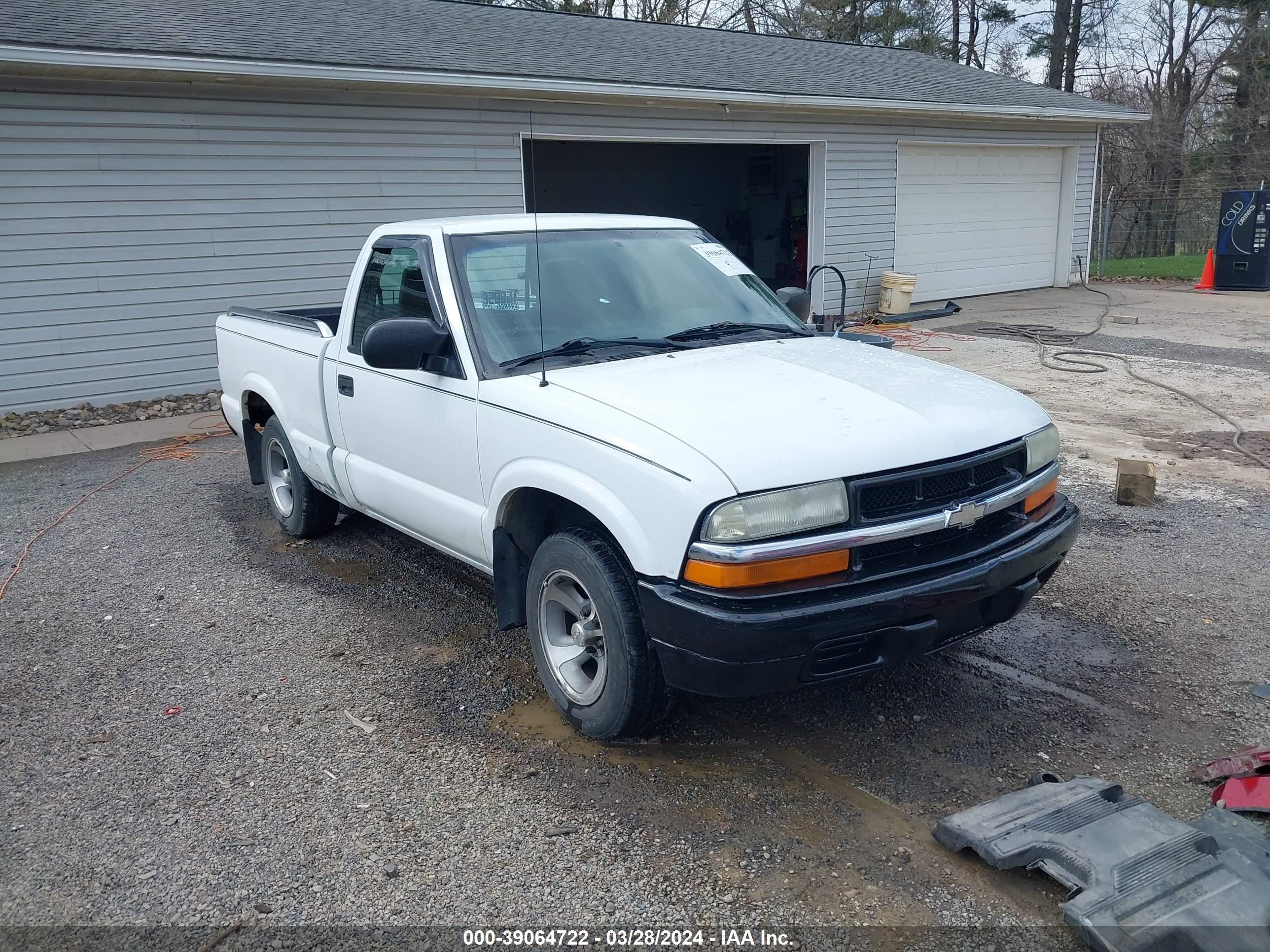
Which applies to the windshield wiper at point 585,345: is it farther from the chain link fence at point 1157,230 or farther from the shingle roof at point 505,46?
the chain link fence at point 1157,230

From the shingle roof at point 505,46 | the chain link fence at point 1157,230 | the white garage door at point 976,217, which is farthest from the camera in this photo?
the chain link fence at point 1157,230

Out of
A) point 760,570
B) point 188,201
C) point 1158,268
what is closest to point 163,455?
point 188,201

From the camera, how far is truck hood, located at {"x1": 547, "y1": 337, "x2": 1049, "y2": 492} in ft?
10.5

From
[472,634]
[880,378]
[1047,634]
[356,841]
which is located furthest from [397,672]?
[1047,634]

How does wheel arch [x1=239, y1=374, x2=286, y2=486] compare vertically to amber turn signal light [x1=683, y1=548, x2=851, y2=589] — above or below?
below

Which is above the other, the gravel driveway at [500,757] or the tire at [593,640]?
the tire at [593,640]

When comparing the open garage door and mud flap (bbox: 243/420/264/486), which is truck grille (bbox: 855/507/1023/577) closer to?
mud flap (bbox: 243/420/264/486)

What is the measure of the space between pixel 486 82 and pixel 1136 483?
8.49 metres

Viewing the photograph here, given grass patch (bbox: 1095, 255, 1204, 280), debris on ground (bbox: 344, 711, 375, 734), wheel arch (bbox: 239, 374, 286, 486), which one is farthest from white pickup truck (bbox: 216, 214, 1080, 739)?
grass patch (bbox: 1095, 255, 1204, 280)

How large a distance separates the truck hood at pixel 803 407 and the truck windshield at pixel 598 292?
0.28 m

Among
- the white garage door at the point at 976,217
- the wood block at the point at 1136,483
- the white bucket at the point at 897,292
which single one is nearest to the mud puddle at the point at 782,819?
the wood block at the point at 1136,483

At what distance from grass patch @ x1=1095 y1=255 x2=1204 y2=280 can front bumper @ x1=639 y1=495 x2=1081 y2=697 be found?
20590mm

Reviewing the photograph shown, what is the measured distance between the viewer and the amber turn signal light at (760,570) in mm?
3066

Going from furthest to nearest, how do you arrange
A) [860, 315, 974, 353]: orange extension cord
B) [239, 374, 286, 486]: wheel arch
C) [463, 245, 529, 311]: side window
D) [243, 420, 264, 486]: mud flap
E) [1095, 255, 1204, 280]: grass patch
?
[1095, 255, 1204, 280]: grass patch, [860, 315, 974, 353]: orange extension cord, [243, 420, 264, 486]: mud flap, [239, 374, 286, 486]: wheel arch, [463, 245, 529, 311]: side window
